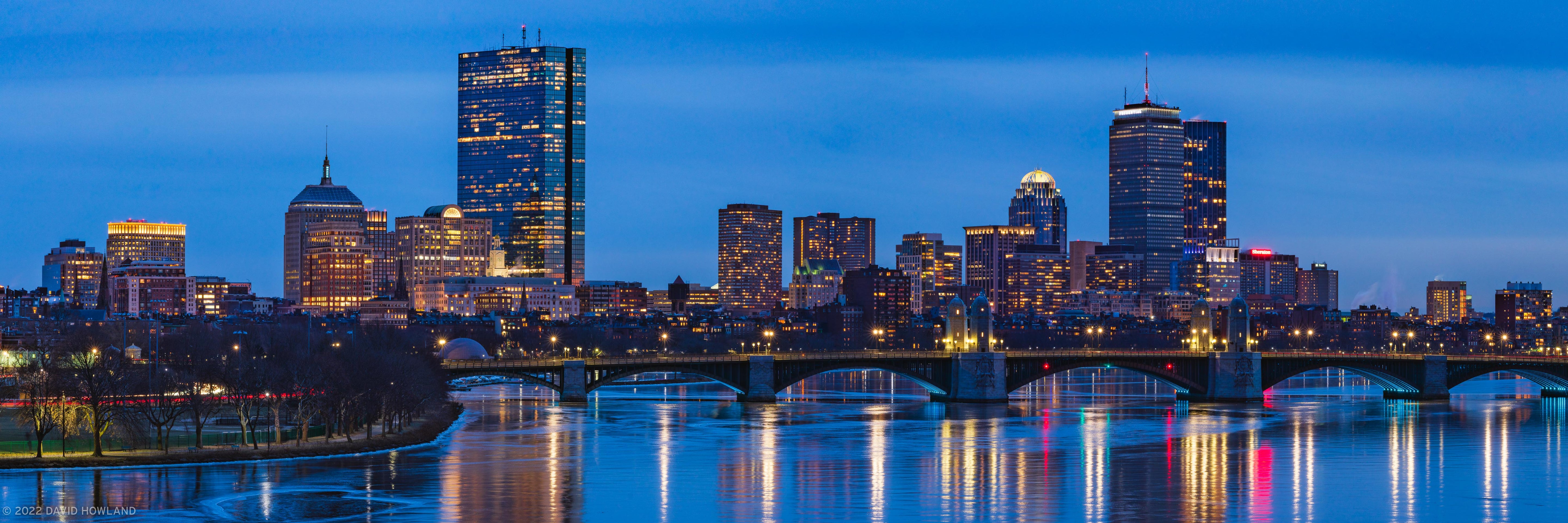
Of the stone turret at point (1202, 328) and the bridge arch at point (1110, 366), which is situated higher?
the stone turret at point (1202, 328)

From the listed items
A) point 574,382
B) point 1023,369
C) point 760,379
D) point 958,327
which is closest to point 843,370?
point 760,379

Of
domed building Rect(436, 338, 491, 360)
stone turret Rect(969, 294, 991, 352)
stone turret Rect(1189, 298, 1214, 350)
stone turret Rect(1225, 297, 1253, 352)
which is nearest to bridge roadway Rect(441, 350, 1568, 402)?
stone turret Rect(969, 294, 991, 352)

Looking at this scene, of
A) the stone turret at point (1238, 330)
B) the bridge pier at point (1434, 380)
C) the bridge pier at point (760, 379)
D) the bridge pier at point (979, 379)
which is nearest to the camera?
the bridge pier at point (760, 379)

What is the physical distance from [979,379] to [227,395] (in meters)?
72.0

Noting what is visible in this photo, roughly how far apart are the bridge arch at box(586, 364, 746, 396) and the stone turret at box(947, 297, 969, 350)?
18944 mm

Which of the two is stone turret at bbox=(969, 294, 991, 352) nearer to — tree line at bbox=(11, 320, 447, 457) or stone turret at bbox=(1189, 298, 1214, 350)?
Result: stone turret at bbox=(1189, 298, 1214, 350)

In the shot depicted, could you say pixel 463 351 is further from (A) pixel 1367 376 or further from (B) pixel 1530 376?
(B) pixel 1530 376

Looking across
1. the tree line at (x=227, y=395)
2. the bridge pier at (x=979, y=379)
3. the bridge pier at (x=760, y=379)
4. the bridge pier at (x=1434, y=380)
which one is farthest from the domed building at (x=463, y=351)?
the bridge pier at (x=1434, y=380)

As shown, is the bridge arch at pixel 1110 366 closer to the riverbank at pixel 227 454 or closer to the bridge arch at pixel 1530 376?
the bridge arch at pixel 1530 376

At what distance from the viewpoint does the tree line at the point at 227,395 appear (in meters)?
83.8

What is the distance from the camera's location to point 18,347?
17988cm

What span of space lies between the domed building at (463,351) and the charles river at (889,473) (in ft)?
104

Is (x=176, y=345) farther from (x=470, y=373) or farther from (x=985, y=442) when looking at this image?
(x=985, y=442)

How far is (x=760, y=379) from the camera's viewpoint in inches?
5763
